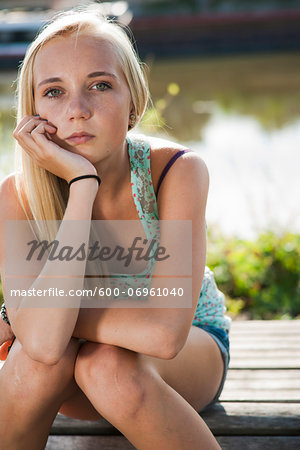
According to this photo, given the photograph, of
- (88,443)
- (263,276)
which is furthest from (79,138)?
(263,276)

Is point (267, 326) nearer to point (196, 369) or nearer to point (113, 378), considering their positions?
point (196, 369)

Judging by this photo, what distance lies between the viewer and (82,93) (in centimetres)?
152

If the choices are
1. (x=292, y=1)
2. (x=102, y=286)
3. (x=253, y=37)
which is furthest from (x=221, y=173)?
(x=292, y=1)

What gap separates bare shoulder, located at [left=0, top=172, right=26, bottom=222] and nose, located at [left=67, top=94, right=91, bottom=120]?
0.29m

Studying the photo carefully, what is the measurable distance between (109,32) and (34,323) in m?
0.79

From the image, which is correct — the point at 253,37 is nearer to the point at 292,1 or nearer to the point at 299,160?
the point at 292,1

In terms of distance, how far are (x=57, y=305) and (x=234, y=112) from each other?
333 inches

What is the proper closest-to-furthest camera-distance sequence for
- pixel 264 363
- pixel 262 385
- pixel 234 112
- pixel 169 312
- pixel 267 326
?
pixel 169 312, pixel 262 385, pixel 264 363, pixel 267 326, pixel 234 112

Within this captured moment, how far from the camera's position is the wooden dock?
5.30 ft

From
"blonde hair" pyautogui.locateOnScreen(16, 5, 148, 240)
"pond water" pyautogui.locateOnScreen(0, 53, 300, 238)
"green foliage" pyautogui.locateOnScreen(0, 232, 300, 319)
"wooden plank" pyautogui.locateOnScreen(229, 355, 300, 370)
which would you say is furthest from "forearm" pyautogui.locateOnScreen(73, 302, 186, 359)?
"green foliage" pyautogui.locateOnScreen(0, 232, 300, 319)

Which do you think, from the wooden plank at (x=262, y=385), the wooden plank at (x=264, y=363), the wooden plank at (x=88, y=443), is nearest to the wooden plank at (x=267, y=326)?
the wooden plank at (x=264, y=363)

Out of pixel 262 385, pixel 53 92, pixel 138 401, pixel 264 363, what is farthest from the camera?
pixel 264 363

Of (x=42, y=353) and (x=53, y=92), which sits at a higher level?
(x=53, y=92)

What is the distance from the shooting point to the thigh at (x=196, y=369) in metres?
1.52
